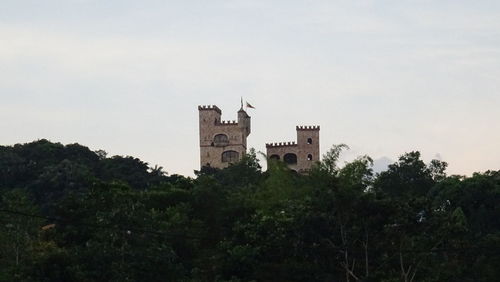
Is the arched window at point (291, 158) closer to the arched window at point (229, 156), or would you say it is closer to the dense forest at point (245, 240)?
the arched window at point (229, 156)

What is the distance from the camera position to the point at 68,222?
57281mm

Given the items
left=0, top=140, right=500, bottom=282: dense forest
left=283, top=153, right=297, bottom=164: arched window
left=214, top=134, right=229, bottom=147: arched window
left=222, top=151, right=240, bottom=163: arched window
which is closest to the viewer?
left=0, top=140, right=500, bottom=282: dense forest

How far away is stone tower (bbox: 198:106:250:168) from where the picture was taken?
138 metres

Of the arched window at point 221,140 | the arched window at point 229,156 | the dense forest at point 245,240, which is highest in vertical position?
the arched window at point 221,140

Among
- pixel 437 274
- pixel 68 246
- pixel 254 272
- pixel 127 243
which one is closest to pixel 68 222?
pixel 68 246

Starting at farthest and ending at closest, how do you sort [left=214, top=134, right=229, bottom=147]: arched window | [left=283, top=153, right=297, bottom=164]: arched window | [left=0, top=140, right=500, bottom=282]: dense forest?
[left=283, top=153, right=297, bottom=164]: arched window → [left=214, top=134, right=229, bottom=147]: arched window → [left=0, top=140, right=500, bottom=282]: dense forest

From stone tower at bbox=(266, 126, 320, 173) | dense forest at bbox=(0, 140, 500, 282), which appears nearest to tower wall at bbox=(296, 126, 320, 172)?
stone tower at bbox=(266, 126, 320, 173)

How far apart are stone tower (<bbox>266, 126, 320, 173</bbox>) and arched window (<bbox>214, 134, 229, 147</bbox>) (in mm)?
5114

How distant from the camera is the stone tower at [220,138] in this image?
5413 inches

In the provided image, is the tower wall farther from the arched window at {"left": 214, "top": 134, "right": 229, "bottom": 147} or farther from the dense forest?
the dense forest

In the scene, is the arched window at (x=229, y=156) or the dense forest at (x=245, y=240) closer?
the dense forest at (x=245, y=240)

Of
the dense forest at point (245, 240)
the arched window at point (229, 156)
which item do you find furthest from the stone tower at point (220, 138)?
the dense forest at point (245, 240)

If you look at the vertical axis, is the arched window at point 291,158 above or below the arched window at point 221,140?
below

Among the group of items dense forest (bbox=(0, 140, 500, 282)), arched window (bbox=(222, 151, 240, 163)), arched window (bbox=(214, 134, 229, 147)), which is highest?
arched window (bbox=(214, 134, 229, 147))
